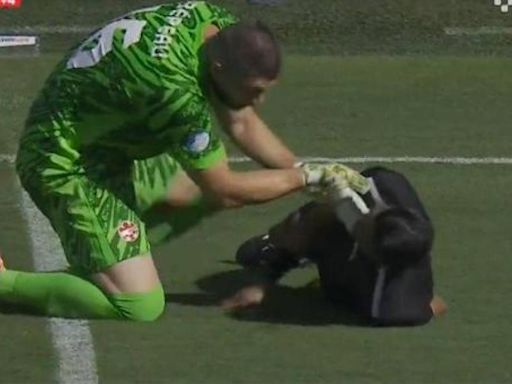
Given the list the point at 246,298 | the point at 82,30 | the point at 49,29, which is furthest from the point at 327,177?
the point at 49,29

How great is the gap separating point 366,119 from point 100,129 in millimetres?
3967

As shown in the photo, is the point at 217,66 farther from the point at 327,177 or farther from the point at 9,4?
the point at 9,4

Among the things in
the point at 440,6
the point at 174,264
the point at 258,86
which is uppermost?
the point at 258,86

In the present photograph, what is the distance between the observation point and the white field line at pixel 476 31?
43.7 ft

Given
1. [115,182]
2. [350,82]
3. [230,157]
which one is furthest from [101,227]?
[350,82]

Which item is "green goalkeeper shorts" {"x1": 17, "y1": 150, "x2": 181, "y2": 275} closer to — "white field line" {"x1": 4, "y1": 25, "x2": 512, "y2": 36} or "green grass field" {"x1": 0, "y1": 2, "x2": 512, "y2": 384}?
"green grass field" {"x1": 0, "y1": 2, "x2": 512, "y2": 384}

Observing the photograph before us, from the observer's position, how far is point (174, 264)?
807 centimetres

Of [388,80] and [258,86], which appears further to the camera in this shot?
[388,80]

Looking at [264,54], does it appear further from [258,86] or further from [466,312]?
[466,312]

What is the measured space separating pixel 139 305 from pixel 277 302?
2.11 feet

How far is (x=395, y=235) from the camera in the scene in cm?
696

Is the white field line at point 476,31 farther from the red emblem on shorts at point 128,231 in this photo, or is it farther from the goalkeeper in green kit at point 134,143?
the red emblem on shorts at point 128,231


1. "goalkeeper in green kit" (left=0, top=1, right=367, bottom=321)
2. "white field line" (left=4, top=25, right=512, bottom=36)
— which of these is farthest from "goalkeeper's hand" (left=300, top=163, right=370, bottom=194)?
"white field line" (left=4, top=25, right=512, bottom=36)

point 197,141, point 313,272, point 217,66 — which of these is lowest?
point 313,272
